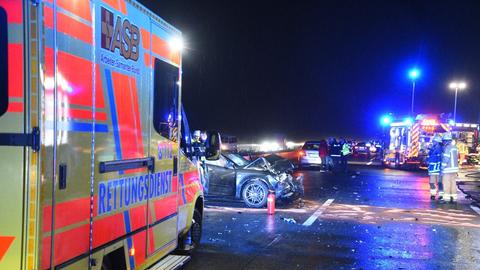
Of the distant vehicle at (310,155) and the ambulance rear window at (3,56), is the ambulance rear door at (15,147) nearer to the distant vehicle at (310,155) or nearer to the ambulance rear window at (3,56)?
the ambulance rear window at (3,56)

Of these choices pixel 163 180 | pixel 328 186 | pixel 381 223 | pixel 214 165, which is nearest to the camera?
pixel 163 180

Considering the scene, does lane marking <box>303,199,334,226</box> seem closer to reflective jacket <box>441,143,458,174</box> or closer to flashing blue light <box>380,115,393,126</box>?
reflective jacket <box>441,143,458,174</box>

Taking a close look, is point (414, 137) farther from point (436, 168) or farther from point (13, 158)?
point (13, 158)

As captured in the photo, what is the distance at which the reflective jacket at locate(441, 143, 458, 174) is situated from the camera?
1318cm

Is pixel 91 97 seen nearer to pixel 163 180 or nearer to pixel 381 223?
pixel 163 180

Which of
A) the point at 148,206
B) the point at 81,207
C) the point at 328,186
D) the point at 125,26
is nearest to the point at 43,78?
the point at 81,207

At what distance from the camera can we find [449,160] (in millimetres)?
13273

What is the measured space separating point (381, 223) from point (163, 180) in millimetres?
6316

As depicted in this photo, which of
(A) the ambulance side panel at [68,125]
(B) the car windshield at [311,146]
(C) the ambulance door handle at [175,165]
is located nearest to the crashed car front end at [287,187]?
(C) the ambulance door handle at [175,165]

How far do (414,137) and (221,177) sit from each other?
15148 millimetres

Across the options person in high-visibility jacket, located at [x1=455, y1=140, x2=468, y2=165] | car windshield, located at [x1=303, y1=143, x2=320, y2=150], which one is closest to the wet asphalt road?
car windshield, located at [x1=303, y1=143, x2=320, y2=150]

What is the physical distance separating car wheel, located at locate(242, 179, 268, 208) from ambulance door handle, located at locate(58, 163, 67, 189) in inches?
341

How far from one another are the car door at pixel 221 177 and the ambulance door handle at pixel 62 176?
8610 mm

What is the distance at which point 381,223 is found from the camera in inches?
400
